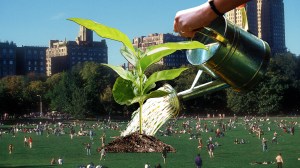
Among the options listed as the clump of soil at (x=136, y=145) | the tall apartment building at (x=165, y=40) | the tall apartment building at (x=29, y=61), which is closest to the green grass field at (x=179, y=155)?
the clump of soil at (x=136, y=145)

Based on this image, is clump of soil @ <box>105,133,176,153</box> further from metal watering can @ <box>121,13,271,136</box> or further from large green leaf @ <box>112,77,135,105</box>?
metal watering can @ <box>121,13,271,136</box>

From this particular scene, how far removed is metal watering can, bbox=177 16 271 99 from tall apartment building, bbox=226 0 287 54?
143923 mm

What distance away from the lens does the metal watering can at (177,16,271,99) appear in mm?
2879

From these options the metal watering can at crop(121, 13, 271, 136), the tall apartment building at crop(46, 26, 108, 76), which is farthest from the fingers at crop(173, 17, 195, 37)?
the tall apartment building at crop(46, 26, 108, 76)

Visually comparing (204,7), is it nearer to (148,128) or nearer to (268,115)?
(148,128)

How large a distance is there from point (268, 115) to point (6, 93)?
38.7 meters

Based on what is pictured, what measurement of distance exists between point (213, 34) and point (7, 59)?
475ft

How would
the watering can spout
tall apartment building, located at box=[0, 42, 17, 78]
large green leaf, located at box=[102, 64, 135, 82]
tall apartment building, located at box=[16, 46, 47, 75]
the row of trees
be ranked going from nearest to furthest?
large green leaf, located at box=[102, 64, 135, 82] < the watering can spout < the row of trees < tall apartment building, located at box=[0, 42, 17, 78] < tall apartment building, located at box=[16, 46, 47, 75]

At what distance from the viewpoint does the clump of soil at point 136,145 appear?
7.47 ft

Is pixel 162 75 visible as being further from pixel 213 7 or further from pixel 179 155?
pixel 179 155

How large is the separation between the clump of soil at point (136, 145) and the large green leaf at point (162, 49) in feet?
1.13

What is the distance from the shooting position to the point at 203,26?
7.55ft

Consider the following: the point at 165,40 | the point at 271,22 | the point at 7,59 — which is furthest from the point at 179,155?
the point at 271,22

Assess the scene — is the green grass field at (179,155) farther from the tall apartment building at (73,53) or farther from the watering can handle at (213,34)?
the tall apartment building at (73,53)
